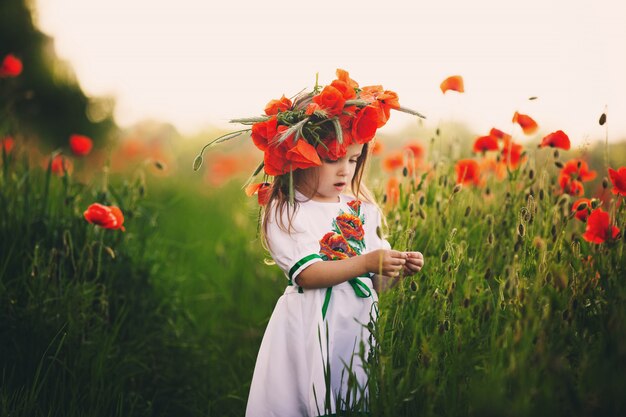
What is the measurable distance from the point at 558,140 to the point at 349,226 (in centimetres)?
93

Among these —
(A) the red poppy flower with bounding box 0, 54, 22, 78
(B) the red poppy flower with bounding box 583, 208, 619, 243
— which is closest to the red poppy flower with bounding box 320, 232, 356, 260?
(B) the red poppy flower with bounding box 583, 208, 619, 243

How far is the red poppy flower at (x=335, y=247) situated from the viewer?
2.10m

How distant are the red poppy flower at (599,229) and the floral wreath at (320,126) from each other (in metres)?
0.63

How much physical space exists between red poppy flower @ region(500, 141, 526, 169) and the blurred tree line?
4.11m

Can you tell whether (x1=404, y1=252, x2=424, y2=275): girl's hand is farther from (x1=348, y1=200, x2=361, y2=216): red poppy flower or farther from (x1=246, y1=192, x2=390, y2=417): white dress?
(x1=348, y1=200, x2=361, y2=216): red poppy flower

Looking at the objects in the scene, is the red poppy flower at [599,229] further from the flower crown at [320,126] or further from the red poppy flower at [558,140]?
the flower crown at [320,126]

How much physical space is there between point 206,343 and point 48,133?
12.6 feet

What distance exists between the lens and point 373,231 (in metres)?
2.27

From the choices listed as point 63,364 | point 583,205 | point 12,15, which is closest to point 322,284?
point 583,205

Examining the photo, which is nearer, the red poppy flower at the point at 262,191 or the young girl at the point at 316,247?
the young girl at the point at 316,247

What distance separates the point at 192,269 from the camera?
438 centimetres

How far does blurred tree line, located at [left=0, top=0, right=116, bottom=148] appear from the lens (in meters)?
5.64

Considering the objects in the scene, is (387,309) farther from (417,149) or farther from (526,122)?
(417,149)

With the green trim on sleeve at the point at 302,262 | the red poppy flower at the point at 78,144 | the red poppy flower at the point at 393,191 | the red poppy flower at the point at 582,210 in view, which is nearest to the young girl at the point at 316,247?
the green trim on sleeve at the point at 302,262
